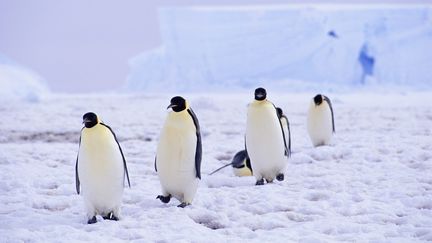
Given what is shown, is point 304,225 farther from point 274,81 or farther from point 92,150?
point 274,81

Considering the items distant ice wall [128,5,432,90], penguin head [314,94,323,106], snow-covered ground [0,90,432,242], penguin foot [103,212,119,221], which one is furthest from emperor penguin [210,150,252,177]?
distant ice wall [128,5,432,90]

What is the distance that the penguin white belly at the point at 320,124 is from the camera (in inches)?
281

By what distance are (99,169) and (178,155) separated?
23.0 inches

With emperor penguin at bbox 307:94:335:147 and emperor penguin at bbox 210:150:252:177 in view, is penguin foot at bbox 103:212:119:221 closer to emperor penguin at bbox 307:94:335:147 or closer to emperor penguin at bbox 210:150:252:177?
emperor penguin at bbox 210:150:252:177

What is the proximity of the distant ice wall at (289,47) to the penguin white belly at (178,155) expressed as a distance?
2050 centimetres

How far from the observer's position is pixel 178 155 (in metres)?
4.15

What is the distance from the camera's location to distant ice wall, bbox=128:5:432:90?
24047mm

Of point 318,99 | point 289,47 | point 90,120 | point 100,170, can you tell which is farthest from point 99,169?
point 289,47

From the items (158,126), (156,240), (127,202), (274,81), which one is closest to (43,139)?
(158,126)

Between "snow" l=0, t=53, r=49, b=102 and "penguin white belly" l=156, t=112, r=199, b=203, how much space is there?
18197mm

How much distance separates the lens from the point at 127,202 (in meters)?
4.45

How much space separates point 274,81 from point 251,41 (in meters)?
2.15

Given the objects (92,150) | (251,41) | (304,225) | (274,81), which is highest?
(251,41)

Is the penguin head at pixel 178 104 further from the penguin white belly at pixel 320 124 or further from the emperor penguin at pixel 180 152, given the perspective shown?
the penguin white belly at pixel 320 124
